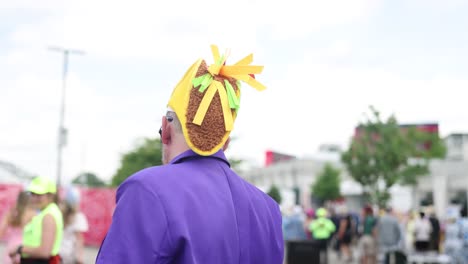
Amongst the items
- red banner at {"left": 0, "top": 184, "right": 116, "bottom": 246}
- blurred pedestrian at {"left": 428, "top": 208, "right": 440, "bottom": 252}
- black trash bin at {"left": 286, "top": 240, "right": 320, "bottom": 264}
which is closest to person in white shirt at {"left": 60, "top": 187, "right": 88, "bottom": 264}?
black trash bin at {"left": 286, "top": 240, "right": 320, "bottom": 264}

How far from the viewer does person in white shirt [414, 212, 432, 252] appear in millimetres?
15688

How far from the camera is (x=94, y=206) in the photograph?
25906 mm

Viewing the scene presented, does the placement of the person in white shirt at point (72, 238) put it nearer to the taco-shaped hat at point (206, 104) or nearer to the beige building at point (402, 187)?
the taco-shaped hat at point (206, 104)

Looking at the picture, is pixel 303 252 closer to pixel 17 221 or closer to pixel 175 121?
pixel 17 221

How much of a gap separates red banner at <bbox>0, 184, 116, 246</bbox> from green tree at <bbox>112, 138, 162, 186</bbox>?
2237 centimetres

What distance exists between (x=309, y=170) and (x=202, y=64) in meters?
67.4

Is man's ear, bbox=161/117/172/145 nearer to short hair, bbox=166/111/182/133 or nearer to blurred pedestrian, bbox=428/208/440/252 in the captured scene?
short hair, bbox=166/111/182/133

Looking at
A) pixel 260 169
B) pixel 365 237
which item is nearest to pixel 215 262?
pixel 365 237

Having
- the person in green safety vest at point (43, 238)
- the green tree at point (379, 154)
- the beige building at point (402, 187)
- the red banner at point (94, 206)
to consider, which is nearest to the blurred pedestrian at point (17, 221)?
the person in green safety vest at point (43, 238)

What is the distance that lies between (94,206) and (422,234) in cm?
1413

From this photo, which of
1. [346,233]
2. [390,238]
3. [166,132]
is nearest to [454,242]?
[390,238]

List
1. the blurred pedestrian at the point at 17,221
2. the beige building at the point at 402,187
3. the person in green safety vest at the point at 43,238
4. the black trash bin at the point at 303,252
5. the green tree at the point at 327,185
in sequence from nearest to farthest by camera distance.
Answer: the person in green safety vest at the point at 43,238
the blurred pedestrian at the point at 17,221
the black trash bin at the point at 303,252
the beige building at the point at 402,187
the green tree at the point at 327,185

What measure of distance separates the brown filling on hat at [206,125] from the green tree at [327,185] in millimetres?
54646

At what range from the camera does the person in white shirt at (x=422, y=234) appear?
51.5ft
